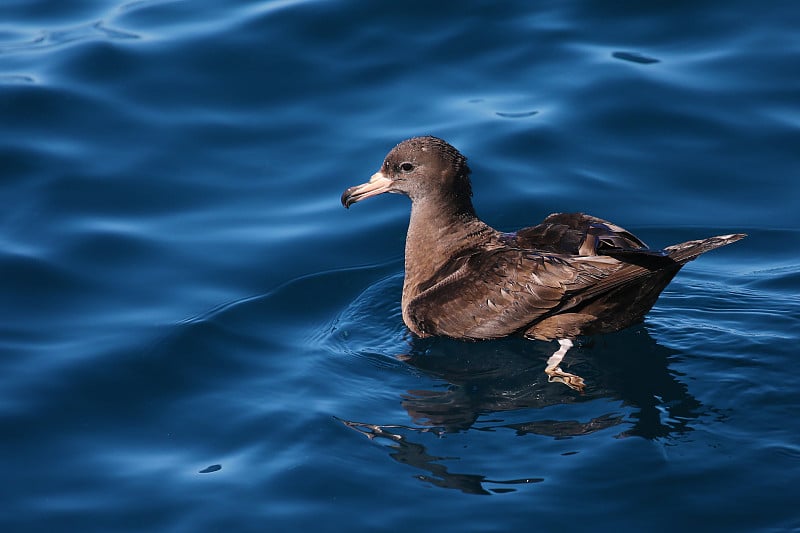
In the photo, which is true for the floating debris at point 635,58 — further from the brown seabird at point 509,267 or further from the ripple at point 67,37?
the ripple at point 67,37

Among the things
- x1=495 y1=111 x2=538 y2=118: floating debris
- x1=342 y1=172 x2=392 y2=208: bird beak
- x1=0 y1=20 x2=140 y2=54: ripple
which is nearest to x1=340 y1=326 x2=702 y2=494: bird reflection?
x1=342 y1=172 x2=392 y2=208: bird beak

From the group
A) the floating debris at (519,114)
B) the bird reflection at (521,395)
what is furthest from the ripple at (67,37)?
the bird reflection at (521,395)

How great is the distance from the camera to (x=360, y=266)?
31.0ft

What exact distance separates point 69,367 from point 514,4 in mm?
6939

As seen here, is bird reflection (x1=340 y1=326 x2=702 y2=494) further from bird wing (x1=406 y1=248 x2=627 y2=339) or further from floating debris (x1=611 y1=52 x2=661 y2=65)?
floating debris (x1=611 y1=52 x2=661 y2=65)

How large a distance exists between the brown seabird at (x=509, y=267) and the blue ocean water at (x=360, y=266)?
269 mm

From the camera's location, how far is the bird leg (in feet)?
24.6

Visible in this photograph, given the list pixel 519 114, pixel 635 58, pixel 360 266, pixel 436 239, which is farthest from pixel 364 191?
pixel 635 58

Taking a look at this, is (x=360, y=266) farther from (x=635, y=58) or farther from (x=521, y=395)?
(x=635, y=58)

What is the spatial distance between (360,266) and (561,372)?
2.40 meters

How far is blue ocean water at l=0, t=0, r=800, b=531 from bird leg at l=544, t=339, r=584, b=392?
0.11 m

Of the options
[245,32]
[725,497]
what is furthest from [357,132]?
[725,497]

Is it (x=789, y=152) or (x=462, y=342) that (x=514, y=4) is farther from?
(x=462, y=342)

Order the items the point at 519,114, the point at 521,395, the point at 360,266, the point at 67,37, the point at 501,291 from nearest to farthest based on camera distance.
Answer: the point at 521,395 → the point at 501,291 → the point at 360,266 → the point at 519,114 → the point at 67,37
